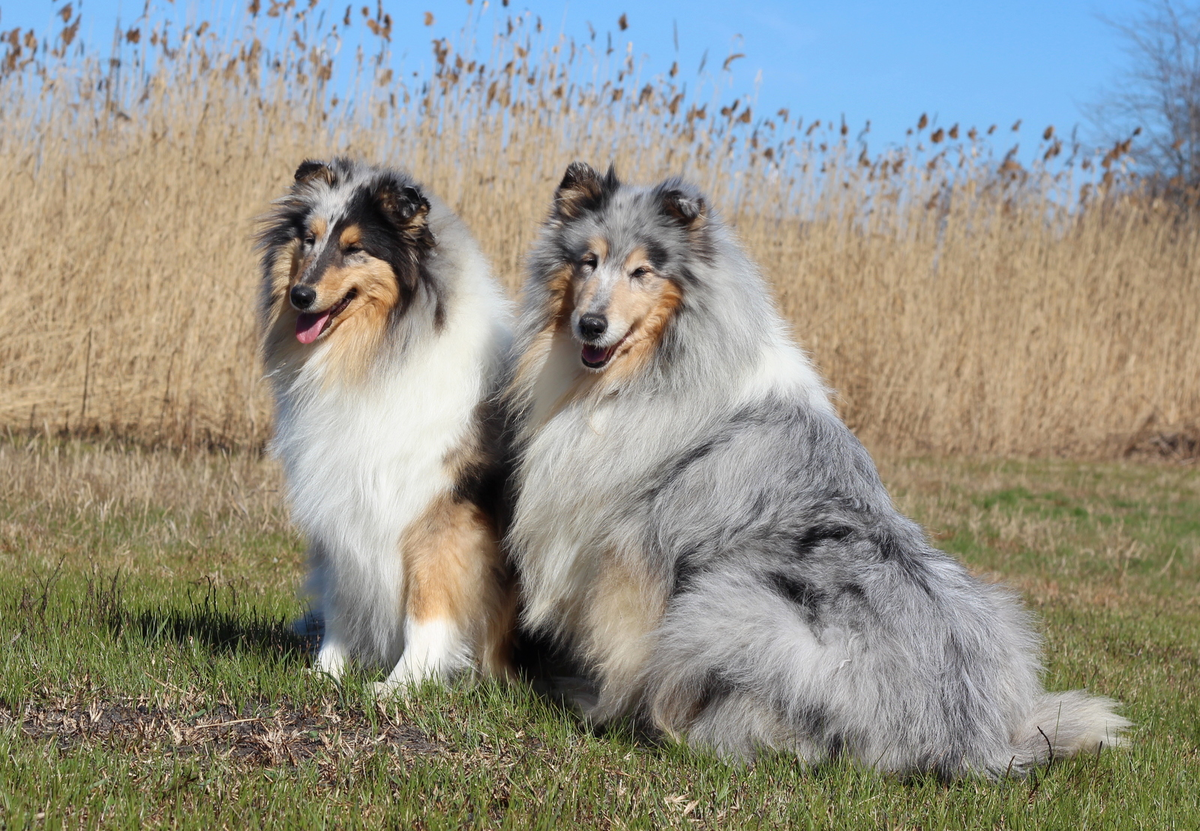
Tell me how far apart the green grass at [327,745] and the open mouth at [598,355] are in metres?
1.25

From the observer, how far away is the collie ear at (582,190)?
388 cm

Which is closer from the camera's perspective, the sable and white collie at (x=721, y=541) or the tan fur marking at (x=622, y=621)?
the sable and white collie at (x=721, y=541)

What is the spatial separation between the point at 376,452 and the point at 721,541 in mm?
1345

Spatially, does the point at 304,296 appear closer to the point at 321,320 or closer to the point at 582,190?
the point at 321,320

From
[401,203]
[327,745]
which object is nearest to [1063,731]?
[327,745]

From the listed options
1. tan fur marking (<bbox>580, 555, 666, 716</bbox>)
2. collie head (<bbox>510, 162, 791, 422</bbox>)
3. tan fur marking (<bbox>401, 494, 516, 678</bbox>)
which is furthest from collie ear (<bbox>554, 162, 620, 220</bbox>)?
tan fur marking (<bbox>580, 555, 666, 716</bbox>)

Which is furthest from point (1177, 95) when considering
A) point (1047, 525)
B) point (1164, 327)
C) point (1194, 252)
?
point (1047, 525)

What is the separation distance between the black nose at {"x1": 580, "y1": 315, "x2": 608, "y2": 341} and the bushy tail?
6.38 ft

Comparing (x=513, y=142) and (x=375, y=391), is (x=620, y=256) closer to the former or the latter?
(x=375, y=391)

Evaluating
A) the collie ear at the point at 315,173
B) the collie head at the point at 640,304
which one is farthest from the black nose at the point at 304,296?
the collie head at the point at 640,304

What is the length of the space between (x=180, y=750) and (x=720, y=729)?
1.66 m

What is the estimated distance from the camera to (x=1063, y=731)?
11.5 feet

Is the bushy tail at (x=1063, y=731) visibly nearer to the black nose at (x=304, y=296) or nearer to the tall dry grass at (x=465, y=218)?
the black nose at (x=304, y=296)

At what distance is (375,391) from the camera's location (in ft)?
13.0
